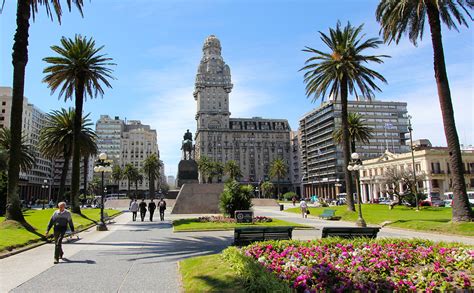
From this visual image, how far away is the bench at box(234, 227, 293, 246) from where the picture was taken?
39.3 ft

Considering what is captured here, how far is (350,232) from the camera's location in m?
12.0

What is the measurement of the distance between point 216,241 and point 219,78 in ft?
515

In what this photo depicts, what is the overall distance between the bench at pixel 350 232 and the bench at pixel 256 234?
1.45 meters

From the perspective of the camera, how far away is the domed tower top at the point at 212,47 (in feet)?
559

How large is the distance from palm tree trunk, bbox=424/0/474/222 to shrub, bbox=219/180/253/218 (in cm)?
1343

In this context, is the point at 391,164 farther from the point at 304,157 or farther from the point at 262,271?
the point at 262,271

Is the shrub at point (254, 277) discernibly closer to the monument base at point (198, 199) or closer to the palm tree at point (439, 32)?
the palm tree at point (439, 32)

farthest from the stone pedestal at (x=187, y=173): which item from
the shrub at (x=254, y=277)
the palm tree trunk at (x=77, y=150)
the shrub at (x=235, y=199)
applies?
the shrub at (x=254, y=277)

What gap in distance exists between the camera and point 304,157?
149125 mm

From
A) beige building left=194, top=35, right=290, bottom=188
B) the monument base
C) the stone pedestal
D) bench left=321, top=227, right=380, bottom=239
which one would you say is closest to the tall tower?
beige building left=194, top=35, right=290, bottom=188

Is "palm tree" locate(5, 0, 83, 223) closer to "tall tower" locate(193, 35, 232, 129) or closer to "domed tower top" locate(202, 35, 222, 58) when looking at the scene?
"tall tower" locate(193, 35, 232, 129)

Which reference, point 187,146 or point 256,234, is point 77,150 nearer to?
point 187,146

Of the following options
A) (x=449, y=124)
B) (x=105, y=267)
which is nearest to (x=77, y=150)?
(x=105, y=267)

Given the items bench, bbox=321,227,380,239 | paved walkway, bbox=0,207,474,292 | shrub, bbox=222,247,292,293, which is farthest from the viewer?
bench, bbox=321,227,380,239
